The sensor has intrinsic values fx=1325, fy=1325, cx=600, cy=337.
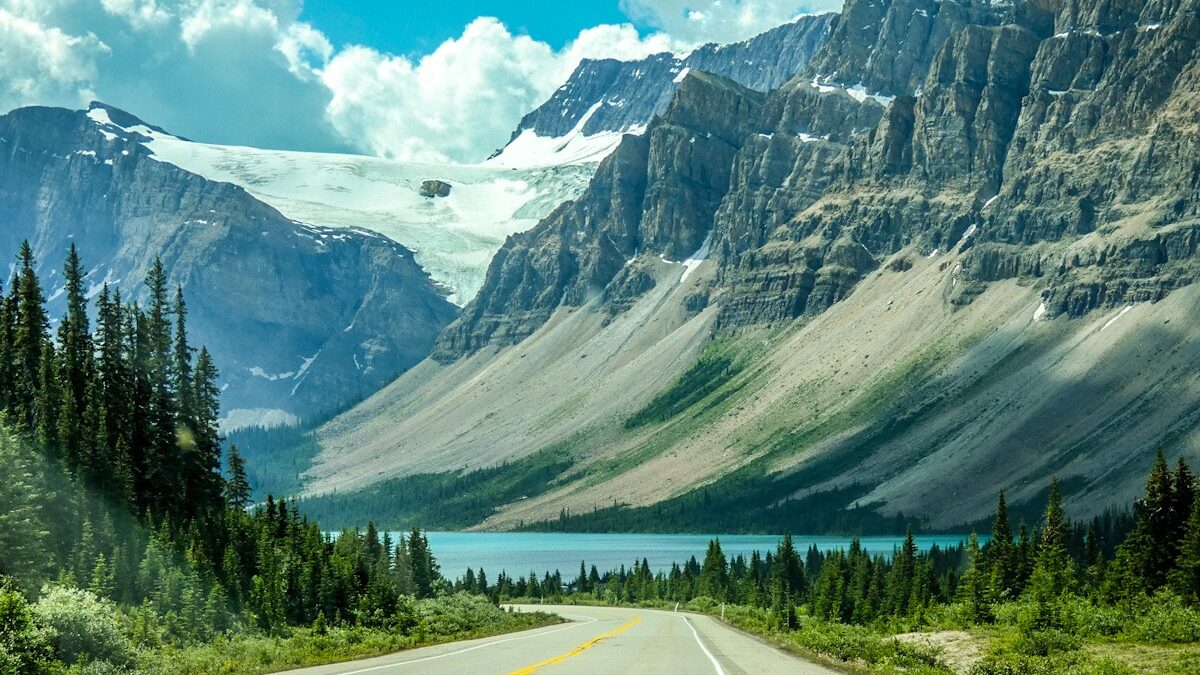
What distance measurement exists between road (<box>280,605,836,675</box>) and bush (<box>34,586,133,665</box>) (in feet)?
15.6

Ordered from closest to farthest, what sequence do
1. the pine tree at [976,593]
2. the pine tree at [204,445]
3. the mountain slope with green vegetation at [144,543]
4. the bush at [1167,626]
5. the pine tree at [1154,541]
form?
the mountain slope with green vegetation at [144,543], the bush at [1167,626], the pine tree at [976,593], the pine tree at [1154,541], the pine tree at [204,445]

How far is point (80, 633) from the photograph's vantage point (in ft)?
109

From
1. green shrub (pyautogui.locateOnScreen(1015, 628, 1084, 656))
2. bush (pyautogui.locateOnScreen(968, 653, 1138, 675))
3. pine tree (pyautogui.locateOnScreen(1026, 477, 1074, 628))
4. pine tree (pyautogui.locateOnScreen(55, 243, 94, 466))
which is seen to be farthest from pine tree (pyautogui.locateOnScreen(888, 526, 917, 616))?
bush (pyautogui.locateOnScreen(968, 653, 1138, 675))

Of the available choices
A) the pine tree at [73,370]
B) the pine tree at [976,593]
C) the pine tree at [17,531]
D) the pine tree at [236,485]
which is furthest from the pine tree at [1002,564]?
the pine tree at [236,485]

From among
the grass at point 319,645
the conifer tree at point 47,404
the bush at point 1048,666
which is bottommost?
the bush at point 1048,666

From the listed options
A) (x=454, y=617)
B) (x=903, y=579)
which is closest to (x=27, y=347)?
(x=454, y=617)

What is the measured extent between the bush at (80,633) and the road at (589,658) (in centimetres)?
474

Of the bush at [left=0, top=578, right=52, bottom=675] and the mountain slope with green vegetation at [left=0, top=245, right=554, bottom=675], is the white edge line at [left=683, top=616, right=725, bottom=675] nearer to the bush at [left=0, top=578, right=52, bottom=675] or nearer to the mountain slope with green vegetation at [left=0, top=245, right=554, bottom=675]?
the mountain slope with green vegetation at [left=0, top=245, right=554, bottom=675]

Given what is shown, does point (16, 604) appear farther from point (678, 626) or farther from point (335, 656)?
point (678, 626)

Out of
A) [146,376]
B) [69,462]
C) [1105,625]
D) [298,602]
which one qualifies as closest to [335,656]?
[1105,625]

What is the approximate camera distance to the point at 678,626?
66.8 meters

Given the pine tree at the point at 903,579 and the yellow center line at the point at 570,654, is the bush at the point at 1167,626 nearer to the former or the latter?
the yellow center line at the point at 570,654

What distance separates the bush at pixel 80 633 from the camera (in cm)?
3275

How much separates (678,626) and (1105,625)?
27.3 meters
